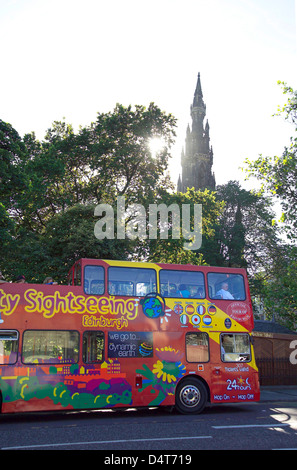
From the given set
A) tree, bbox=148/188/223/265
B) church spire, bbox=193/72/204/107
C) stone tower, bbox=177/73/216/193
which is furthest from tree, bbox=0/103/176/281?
church spire, bbox=193/72/204/107

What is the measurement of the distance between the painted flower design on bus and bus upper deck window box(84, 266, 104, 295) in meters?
2.36

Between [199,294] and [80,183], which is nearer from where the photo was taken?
[199,294]

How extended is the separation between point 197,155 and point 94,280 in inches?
3408

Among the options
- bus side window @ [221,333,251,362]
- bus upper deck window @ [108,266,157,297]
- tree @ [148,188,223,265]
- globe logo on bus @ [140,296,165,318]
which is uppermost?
tree @ [148,188,223,265]

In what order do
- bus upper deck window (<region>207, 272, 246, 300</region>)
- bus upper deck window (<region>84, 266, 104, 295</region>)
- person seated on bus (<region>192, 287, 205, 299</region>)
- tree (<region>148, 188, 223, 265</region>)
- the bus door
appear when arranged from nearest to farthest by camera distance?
bus upper deck window (<region>84, 266, 104, 295</region>), the bus door, person seated on bus (<region>192, 287, 205, 299</region>), bus upper deck window (<region>207, 272, 246, 300</region>), tree (<region>148, 188, 223, 265</region>)

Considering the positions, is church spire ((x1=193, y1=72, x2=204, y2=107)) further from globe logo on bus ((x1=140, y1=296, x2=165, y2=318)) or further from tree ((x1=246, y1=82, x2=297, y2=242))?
globe logo on bus ((x1=140, y1=296, x2=165, y2=318))

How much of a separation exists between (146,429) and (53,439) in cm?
214

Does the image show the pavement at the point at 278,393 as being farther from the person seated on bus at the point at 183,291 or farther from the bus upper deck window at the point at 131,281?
the bus upper deck window at the point at 131,281

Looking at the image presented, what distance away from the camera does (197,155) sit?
96375mm

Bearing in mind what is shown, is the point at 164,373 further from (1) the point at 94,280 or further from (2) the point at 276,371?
(2) the point at 276,371

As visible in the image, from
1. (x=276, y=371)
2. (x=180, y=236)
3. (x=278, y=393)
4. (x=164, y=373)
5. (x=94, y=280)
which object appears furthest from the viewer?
(x=180, y=236)

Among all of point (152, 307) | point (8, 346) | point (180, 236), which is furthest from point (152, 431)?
point (180, 236)

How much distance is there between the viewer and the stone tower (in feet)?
307

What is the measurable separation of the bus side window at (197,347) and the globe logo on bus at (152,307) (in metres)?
1.07
